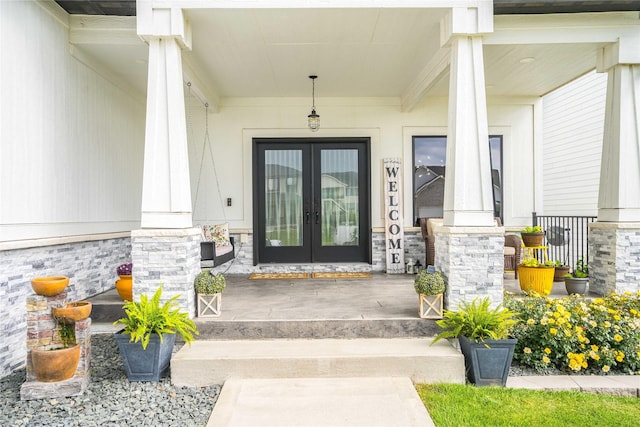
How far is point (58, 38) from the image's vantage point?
4164 mm

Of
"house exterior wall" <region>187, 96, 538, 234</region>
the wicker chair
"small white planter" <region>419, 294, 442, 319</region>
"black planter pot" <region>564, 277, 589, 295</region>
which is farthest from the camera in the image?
"house exterior wall" <region>187, 96, 538, 234</region>

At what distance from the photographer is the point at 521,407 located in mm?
2877

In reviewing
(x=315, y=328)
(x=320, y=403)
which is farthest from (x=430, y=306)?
(x=320, y=403)

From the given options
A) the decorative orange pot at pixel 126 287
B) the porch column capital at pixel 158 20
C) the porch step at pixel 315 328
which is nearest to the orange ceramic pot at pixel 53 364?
the porch step at pixel 315 328

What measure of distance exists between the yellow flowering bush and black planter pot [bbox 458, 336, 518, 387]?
382 mm

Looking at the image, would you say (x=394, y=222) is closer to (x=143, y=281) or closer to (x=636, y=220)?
(x=636, y=220)

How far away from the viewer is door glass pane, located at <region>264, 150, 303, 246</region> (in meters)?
6.81

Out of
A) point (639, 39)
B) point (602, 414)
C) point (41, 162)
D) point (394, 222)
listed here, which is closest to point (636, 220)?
point (639, 39)

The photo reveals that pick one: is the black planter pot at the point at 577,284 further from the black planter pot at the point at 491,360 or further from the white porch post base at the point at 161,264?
the white porch post base at the point at 161,264

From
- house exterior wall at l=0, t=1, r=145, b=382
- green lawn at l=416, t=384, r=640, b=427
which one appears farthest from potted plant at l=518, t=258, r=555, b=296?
Result: house exterior wall at l=0, t=1, r=145, b=382

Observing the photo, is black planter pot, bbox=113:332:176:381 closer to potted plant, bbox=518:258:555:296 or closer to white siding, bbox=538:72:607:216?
potted plant, bbox=518:258:555:296

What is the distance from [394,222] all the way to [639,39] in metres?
3.76

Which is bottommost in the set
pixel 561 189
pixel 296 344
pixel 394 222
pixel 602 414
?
pixel 602 414

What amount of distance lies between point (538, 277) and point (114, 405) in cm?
436
